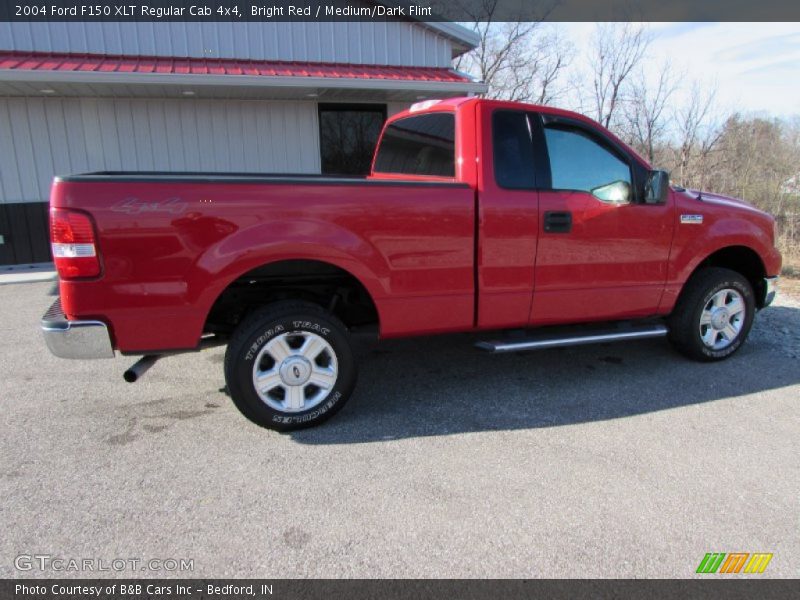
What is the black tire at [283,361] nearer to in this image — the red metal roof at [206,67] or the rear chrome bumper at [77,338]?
the rear chrome bumper at [77,338]

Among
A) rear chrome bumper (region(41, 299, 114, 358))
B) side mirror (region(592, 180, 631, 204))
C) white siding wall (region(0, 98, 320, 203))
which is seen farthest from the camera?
white siding wall (region(0, 98, 320, 203))

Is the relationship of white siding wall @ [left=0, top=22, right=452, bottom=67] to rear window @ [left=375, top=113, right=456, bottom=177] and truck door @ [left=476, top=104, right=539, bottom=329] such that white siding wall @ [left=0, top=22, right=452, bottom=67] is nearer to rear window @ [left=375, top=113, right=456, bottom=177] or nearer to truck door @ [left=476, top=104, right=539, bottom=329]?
rear window @ [left=375, top=113, right=456, bottom=177]

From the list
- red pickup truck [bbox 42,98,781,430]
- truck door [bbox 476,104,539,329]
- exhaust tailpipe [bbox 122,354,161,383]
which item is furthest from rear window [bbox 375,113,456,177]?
exhaust tailpipe [bbox 122,354,161,383]

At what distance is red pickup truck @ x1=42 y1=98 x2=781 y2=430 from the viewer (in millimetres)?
3047

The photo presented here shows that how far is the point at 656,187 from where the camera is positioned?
13.4ft

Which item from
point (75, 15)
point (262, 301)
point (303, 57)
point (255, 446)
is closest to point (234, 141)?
point (303, 57)

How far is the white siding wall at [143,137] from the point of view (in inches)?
366

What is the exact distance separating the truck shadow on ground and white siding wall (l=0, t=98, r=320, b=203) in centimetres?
643

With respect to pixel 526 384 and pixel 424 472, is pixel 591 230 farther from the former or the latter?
pixel 424 472

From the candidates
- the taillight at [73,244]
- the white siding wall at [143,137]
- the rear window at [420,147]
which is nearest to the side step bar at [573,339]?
the rear window at [420,147]

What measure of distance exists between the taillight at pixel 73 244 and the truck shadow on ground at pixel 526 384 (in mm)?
1575

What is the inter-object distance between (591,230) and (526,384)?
1291 millimetres

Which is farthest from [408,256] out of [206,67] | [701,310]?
[206,67]

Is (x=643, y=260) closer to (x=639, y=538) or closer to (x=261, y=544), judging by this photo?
(x=639, y=538)
